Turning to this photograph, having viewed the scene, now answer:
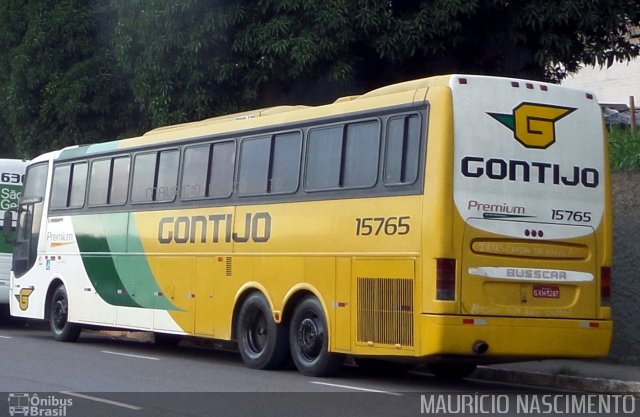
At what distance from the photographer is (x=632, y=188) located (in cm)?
1633

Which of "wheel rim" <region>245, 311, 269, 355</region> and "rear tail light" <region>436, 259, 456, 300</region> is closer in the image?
"rear tail light" <region>436, 259, 456, 300</region>

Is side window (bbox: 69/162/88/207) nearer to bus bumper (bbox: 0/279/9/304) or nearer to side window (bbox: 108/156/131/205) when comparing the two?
side window (bbox: 108/156/131/205)

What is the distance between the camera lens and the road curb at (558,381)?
44.7 ft

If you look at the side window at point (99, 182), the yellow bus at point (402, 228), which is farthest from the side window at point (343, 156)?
the side window at point (99, 182)

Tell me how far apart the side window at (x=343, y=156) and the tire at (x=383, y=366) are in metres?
2.89

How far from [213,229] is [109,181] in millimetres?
3377

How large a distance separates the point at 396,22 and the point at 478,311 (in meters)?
7.66

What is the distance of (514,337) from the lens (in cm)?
1271

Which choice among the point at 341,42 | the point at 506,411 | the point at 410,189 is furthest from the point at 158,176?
the point at 506,411

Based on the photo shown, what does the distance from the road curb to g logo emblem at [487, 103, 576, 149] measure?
116 inches

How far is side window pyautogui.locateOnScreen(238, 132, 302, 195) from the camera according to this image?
48.9 ft

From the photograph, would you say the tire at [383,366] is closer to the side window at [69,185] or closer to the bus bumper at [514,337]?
the bus bumper at [514,337]

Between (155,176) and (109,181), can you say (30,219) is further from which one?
(155,176)

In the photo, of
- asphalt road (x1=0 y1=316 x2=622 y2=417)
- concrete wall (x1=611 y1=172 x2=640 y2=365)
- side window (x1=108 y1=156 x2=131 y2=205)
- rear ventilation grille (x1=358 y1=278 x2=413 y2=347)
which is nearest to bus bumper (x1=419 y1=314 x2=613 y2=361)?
rear ventilation grille (x1=358 y1=278 x2=413 y2=347)
